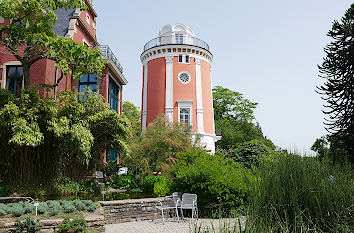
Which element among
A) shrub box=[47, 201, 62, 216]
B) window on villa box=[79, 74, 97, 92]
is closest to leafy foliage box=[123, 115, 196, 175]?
window on villa box=[79, 74, 97, 92]

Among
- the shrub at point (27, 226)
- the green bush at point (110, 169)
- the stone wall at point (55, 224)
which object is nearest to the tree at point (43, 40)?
the stone wall at point (55, 224)

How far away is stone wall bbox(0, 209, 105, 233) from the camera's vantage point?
6242 millimetres

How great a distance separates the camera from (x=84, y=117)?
481 inches

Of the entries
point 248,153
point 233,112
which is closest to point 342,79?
point 248,153

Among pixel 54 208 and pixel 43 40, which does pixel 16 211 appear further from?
pixel 43 40

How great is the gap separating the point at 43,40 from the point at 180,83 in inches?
629

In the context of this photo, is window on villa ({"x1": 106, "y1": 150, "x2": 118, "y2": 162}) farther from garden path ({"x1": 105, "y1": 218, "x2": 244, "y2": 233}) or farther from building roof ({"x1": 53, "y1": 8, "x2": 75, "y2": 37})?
garden path ({"x1": 105, "y1": 218, "x2": 244, "y2": 233})

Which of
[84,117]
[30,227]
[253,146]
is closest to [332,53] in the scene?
[253,146]

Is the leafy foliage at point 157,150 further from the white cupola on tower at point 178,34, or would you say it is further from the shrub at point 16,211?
the white cupola on tower at point 178,34

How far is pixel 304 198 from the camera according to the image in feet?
11.5

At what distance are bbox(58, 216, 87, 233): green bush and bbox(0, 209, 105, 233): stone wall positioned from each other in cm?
24

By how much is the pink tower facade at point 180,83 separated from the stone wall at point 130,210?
50.5 feet

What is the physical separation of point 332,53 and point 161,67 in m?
15.6

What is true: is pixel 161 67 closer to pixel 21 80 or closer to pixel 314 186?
pixel 21 80
